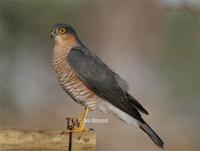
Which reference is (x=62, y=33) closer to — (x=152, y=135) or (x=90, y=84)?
(x=90, y=84)

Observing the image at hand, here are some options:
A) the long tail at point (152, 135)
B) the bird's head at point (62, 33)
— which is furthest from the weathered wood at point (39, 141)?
the bird's head at point (62, 33)

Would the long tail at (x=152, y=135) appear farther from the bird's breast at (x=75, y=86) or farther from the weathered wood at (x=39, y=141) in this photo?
the weathered wood at (x=39, y=141)

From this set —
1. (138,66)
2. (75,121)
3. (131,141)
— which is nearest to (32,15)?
(138,66)

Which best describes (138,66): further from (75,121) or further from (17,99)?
(75,121)

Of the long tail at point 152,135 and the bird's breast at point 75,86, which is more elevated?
the bird's breast at point 75,86

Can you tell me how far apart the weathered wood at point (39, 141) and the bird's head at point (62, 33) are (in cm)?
159

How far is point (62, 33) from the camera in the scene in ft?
11.8

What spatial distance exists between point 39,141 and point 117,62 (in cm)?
266

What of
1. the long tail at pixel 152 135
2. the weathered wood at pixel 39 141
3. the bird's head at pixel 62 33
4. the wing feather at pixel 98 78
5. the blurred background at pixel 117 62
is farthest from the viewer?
the blurred background at pixel 117 62

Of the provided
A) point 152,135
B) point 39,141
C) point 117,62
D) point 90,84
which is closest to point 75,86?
point 90,84

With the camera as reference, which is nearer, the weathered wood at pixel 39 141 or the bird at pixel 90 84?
the weathered wood at pixel 39 141

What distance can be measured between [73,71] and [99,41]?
54.1 inches

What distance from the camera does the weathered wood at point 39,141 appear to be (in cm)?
206

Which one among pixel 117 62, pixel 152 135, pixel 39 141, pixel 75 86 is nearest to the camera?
pixel 39 141
